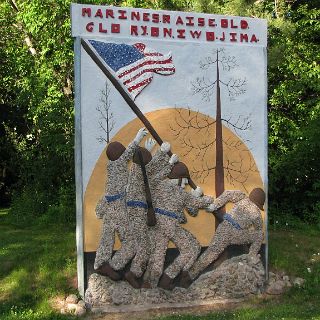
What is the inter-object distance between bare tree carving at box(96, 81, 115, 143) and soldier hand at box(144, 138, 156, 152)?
497mm

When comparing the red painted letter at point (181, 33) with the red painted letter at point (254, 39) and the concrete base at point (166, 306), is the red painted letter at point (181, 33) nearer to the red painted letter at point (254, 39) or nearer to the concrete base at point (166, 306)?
the red painted letter at point (254, 39)

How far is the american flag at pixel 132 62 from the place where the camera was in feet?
22.3

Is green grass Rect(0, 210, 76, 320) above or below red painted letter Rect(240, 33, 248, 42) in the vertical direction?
below

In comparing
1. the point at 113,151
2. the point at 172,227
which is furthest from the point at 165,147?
the point at 172,227

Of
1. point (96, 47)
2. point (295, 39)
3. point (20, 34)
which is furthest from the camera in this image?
point (20, 34)

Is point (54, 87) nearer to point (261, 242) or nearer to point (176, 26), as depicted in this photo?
point (176, 26)

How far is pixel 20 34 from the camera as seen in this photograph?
1486 cm

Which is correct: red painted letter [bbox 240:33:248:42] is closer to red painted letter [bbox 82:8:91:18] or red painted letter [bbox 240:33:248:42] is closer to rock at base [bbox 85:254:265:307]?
red painted letter [bbox 82:8:91:18]

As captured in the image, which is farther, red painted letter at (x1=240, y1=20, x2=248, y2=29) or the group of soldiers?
red painted letter at (x1=240, y1=20, x2=248, y2=29)

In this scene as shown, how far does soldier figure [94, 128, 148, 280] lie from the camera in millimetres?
6754

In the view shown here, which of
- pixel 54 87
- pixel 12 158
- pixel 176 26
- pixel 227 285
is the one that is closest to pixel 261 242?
pixel 227 285

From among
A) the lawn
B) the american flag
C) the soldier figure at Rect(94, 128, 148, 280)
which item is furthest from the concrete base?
the american flag

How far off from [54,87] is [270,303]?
801 cm

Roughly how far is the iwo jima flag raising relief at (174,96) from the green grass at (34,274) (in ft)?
1.80
